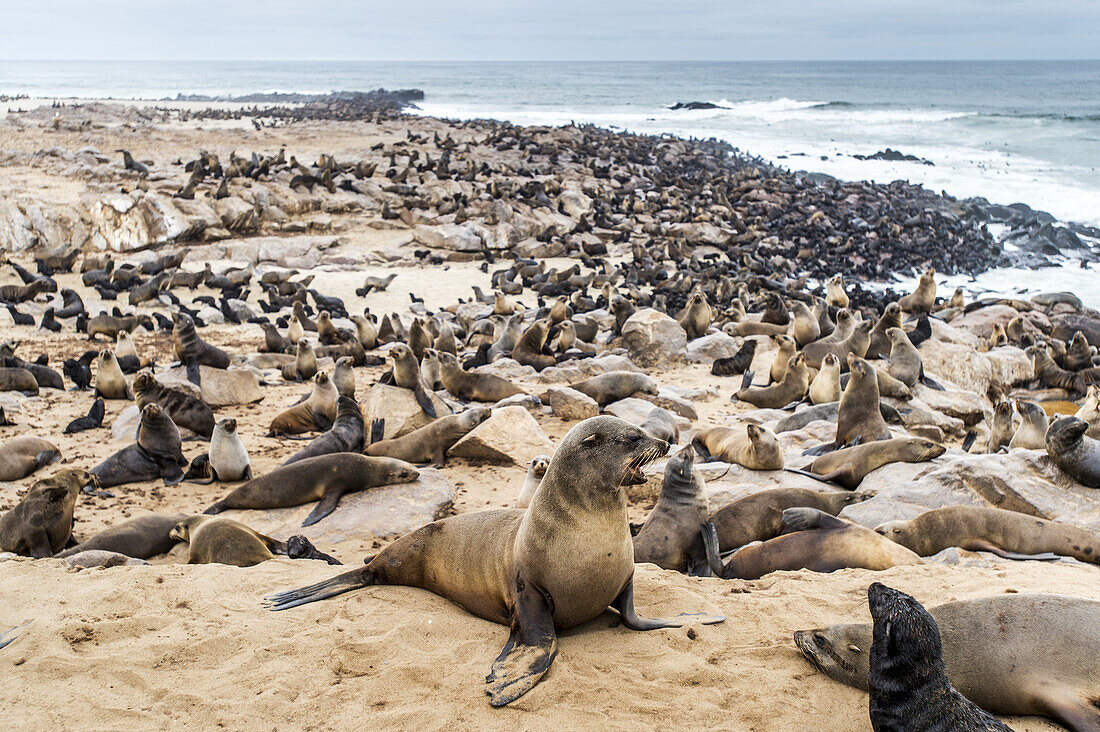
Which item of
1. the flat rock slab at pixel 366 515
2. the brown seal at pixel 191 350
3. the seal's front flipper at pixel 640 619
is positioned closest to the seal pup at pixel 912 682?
the seal's front flipper at pixel 640 619

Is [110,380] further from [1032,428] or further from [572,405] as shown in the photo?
[1032,428]

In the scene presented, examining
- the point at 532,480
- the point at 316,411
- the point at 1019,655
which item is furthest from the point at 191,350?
the point at 1019,655

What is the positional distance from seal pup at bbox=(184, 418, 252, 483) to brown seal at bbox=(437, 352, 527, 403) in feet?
10.5

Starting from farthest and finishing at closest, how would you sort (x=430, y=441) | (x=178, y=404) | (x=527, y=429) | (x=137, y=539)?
(x=178, y=404), (x=430, y=441), (x=527, y=429), (x=137, y=539)

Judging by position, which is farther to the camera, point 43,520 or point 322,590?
point 43,520

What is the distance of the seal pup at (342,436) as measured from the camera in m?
7.23

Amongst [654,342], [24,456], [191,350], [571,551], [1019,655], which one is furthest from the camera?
[654,342]

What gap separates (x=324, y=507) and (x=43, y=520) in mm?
1869

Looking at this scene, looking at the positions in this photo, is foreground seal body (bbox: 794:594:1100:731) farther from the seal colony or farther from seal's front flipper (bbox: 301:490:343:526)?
seal's front flipper (bbox: 301:490:343:526)

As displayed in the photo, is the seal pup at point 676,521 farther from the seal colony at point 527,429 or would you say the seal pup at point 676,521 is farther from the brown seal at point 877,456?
the brown seal at point 877,456

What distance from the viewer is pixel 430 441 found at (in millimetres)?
7609

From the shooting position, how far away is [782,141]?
50.4 meters

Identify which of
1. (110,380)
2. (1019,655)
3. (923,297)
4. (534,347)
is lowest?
(534,347)

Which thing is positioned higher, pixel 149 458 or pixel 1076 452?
pixel 1076 452
